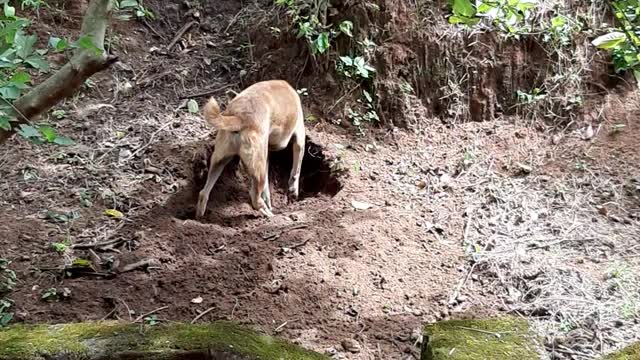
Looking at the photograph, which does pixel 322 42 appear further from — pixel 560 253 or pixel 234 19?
pixel 560 253

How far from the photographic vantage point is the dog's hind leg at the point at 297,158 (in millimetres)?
6078

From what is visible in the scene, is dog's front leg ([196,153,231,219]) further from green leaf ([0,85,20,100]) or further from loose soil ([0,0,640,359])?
green leaf ([0,85,20,100])

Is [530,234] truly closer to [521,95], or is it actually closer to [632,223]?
[632,223]

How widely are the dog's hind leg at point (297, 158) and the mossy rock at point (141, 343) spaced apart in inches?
120

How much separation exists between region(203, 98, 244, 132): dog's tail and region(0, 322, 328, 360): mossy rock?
211 cm

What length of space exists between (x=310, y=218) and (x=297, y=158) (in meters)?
0.94

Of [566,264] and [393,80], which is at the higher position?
[393,80]

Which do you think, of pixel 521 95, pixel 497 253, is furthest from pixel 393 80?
pixel 497 253

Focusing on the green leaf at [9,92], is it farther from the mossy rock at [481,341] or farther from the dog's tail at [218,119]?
the dog's tail at [218,119]

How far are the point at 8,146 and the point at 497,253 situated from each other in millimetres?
4015

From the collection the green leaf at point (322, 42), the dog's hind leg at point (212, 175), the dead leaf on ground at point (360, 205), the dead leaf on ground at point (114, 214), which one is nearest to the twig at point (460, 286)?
the dead leaf on ground at point (360, 205)

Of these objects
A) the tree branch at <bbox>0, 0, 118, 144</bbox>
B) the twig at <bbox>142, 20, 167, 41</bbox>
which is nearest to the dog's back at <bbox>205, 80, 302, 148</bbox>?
the twig at <bbox>142, 20, 167, 41</bbox>

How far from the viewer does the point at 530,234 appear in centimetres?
523

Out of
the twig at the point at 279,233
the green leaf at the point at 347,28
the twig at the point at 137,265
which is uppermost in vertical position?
the green leaf at the point at 347,28
